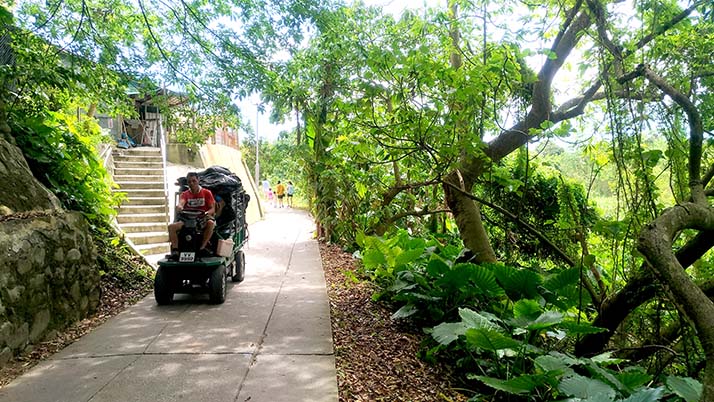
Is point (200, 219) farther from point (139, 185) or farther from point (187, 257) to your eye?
point (139, 185)

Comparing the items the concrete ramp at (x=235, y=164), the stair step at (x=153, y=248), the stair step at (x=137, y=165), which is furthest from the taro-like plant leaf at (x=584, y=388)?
the concrete ramp at (x=235, y=164)

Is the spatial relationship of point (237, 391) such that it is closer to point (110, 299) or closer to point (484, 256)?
point (110, 299)

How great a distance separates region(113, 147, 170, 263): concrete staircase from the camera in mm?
8281

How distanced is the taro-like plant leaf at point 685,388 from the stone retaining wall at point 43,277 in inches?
188

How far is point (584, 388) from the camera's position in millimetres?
2547

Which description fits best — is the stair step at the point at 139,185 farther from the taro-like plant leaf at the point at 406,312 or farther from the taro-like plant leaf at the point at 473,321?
the taro-like plant leaf at the point at 473,321

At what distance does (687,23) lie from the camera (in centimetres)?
404

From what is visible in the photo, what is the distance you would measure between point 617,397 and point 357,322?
265 centimetres

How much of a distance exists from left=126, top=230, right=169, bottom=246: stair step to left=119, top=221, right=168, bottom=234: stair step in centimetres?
10

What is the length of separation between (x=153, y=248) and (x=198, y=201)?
301 cm

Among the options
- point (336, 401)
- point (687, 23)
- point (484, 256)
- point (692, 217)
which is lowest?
point (336, 401)

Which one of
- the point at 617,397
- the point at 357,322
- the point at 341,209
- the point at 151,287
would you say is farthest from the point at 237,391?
the point at 341,209

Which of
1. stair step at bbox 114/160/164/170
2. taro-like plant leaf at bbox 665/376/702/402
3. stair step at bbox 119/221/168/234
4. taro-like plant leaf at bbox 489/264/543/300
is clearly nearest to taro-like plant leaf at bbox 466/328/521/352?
taro-like plant leaf at bbox 665/376/702/402

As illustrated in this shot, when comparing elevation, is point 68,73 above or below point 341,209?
above
